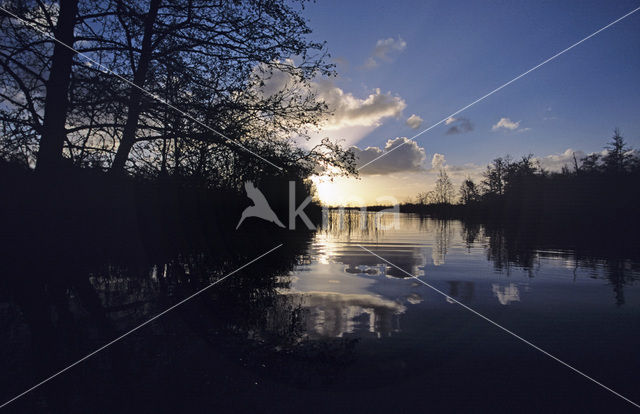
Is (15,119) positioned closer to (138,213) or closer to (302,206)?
(138,213)

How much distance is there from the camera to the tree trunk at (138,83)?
33.5ft

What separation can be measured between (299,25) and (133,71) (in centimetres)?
516

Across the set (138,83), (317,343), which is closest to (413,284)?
(317,343)

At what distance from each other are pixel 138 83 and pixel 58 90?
6.50 ft

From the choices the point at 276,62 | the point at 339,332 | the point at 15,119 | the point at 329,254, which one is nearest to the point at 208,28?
the point at 276,62

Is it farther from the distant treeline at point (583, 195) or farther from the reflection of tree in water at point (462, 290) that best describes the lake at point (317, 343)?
the distant treeline at point (583, 195)

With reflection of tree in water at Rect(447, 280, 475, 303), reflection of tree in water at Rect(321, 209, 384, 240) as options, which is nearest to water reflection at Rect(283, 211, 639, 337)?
reflection of tree in water at Rect(447, 280, 475, 303)

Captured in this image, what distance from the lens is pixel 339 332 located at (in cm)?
389

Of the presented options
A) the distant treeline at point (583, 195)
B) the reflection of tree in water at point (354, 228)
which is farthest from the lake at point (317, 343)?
the distant treeline at point (583, 195)

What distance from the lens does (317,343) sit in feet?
11.7

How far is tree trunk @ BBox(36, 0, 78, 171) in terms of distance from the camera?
30.0 feet

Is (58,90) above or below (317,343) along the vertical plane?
above

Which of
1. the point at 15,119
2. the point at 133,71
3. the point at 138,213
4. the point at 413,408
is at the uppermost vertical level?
the point at 133,71

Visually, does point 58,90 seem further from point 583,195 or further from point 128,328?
point 583,195
